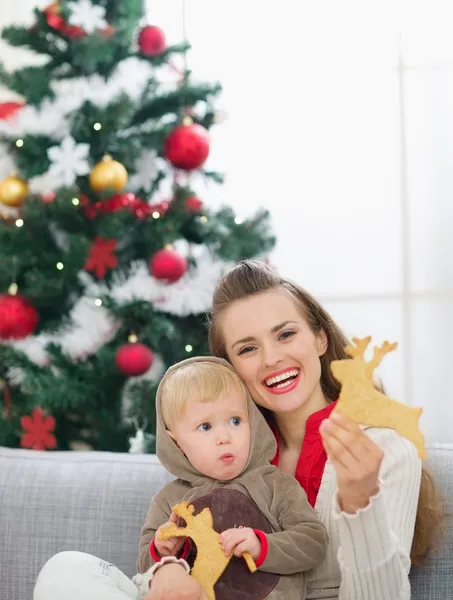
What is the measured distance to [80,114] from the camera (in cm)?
283

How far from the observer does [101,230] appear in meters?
2.78

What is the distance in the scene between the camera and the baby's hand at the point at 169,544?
1644mm

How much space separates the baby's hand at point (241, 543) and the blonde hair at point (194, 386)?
276mm

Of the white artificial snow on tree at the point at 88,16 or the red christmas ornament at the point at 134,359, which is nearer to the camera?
the red christmas ornament at the point at 134,359

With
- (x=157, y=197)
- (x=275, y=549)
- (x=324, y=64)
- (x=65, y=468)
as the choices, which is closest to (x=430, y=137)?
(x=324, y=64)

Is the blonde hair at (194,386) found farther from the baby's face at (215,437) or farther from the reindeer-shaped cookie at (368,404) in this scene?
the reindeer-shaped cookie at (368,404)

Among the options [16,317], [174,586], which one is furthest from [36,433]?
[174,586]

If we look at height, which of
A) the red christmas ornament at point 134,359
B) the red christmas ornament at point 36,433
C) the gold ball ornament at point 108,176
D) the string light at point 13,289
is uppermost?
the gold ball ornament at point 108,176

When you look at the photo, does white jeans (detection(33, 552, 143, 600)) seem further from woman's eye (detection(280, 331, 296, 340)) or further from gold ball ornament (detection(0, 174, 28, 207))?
gold ball ornament (detection(0, 174, 28, 207))

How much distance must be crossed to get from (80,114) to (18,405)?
100 cm

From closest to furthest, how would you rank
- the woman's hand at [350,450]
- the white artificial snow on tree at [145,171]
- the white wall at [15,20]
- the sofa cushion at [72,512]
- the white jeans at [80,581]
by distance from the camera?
the woman's hand at [350,450] → the white jeans at [80,581] → the sofa cushion at [72,512] → the white artificial snow on tree at [145,171] → the white wall at [15,20]

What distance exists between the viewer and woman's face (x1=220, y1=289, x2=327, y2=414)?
1.85 m

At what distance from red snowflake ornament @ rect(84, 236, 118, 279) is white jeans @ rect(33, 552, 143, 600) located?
1241 mm

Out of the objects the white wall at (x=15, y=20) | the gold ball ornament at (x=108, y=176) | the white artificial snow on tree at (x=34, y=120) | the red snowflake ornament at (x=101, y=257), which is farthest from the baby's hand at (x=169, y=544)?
the white wall at (x=15, y=20)
